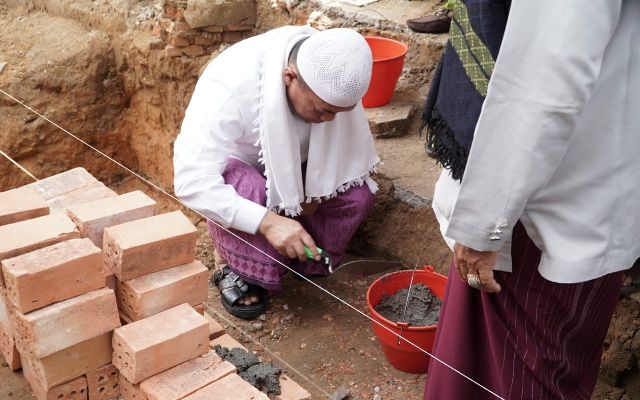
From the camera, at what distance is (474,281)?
2.16 metres

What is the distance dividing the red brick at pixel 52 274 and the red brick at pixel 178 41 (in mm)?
3429

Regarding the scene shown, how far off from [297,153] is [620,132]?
1.80m

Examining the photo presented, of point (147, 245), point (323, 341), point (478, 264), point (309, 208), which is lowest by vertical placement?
point (323, 341)

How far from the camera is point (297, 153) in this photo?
3.45 meters

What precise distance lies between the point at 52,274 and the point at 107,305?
0.22m

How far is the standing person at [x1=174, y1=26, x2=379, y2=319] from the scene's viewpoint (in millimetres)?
3135

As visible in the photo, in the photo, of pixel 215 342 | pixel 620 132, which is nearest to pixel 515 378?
pixel 620 132

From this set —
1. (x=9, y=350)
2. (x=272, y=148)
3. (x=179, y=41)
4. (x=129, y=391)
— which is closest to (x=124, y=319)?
(x=129, y=391)

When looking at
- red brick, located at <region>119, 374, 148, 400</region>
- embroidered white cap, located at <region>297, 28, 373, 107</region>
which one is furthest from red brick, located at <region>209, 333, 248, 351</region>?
embroidered white cap, located at <region>297, 28, 373, 107</region>

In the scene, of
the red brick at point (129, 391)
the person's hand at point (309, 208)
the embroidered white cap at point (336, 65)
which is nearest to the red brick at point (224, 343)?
the red brick at point (129, 391)

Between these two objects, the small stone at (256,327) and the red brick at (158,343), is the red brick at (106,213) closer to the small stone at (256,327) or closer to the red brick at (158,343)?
the red brick at (158,343)

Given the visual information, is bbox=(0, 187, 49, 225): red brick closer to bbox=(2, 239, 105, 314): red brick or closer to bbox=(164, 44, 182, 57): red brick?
bbox=(2, 239, 105, 314): red brick

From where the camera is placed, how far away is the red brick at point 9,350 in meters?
2.81

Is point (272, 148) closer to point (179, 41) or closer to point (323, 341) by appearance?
point (323, 341)
